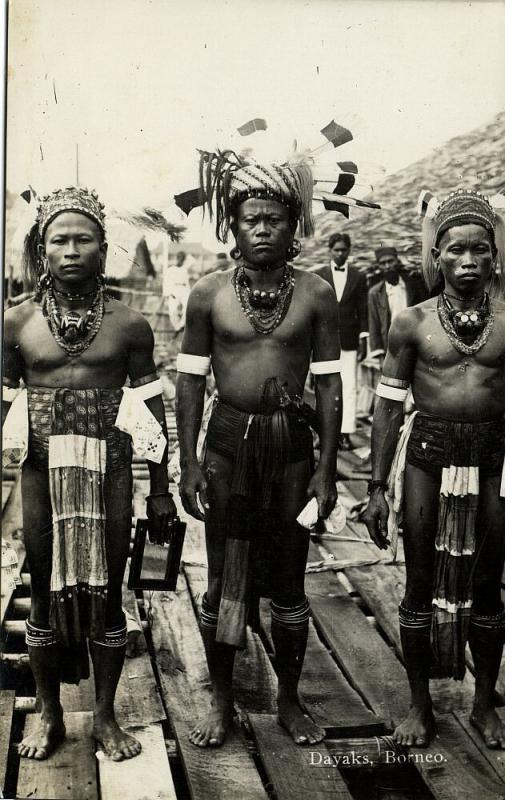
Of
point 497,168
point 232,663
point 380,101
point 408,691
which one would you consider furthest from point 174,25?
point 408,691

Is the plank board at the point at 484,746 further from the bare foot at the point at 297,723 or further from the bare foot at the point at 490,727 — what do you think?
the bare foot at the point at 297,723

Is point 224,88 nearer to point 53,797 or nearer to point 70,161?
point 70,161

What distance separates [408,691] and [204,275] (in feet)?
6.70

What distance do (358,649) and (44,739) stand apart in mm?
1435

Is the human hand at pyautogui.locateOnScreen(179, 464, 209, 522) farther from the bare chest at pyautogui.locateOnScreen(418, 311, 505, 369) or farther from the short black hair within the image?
the short black hair

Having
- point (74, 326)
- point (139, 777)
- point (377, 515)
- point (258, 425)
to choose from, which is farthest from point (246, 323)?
point (139, 777)

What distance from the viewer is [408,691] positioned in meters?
4.23

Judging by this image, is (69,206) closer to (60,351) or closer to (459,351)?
(60,351)

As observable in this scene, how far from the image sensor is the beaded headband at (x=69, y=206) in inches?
151

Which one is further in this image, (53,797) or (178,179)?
(178,179)

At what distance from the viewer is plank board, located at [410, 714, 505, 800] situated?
3848mm

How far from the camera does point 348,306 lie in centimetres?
436

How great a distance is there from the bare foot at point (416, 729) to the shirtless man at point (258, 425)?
14.1 inches

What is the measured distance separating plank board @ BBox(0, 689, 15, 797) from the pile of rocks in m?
2.28
